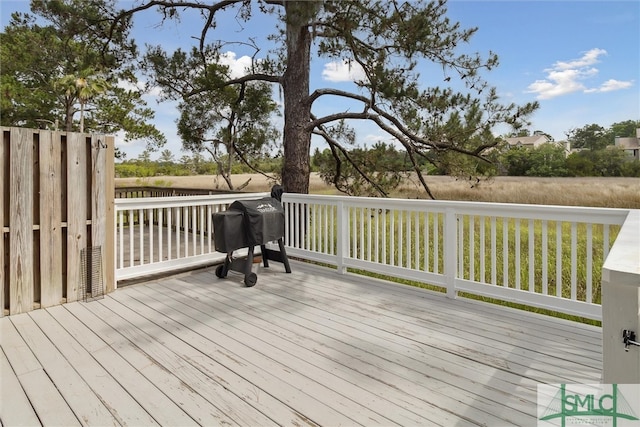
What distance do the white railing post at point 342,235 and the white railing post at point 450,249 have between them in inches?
48.7

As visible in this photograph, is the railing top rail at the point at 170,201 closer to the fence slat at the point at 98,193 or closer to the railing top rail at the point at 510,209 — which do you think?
the fence slat at the point at 98,193

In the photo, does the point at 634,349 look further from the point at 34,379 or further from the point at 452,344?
the point at 34,379

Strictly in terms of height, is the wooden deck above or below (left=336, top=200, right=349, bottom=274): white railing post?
below

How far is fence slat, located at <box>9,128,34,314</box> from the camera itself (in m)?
2.94

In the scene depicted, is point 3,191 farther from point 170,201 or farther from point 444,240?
point 444,240

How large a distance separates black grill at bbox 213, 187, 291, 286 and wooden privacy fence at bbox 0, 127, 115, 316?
1.05 metres

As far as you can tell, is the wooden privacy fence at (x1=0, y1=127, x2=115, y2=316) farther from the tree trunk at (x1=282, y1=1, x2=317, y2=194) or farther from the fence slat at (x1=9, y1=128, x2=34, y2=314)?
the tree trunk at (x1=282, y1=1, x2=317, y2=194)

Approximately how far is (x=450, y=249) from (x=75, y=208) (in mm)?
3442

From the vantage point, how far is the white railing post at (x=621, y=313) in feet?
3.02

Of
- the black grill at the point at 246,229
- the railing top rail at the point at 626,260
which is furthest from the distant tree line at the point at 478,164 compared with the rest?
the railing top rail at the point at 626,260

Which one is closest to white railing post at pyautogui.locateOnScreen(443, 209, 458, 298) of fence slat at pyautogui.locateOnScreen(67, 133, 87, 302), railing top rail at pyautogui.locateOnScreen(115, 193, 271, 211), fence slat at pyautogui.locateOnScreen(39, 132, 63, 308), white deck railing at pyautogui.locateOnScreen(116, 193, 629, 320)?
white deck railing at pyautogui.locateOnScreen(116, 193, 629, 320)

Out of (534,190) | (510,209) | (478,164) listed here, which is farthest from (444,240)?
(534,190)

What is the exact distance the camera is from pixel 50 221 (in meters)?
3.14

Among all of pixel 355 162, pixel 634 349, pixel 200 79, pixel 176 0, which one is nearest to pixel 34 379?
pixel 634 349
